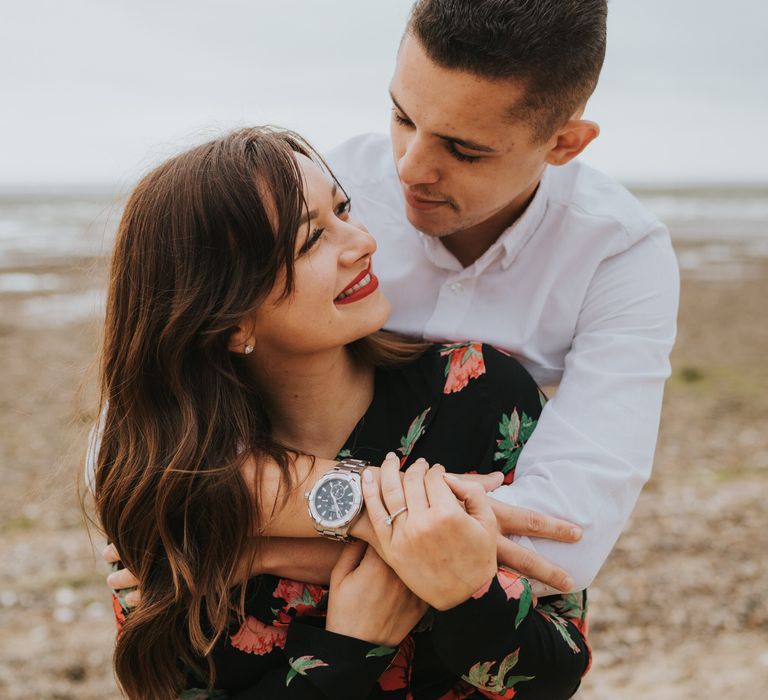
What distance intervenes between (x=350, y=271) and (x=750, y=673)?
3640 millimetres

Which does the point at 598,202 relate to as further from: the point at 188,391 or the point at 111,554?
the point at 111,554

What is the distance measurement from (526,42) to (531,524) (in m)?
1.57

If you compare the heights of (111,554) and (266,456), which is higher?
(266,456)

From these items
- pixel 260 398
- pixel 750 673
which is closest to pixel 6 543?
pixel 260 398

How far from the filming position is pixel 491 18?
272 cm

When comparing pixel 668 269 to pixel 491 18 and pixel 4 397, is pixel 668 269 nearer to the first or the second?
pixel 491 18

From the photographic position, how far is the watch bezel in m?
2.21

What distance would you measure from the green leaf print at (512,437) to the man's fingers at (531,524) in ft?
0.79

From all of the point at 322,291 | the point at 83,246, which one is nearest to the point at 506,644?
the point at 322,291

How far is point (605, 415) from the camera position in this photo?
8.25 ft

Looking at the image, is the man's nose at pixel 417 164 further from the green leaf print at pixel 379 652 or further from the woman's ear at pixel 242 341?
the green leaf print at pixel 379 652

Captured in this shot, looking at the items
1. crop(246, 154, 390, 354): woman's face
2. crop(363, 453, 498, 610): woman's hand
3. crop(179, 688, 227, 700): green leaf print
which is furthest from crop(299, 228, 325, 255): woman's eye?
crop(179, 688, 227, 700): green leaf print

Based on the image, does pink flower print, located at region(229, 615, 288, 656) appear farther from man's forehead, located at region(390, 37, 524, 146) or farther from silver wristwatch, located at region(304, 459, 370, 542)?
man's forehead, located at region(390, 37, 524, 146)

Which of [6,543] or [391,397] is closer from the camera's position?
[391,397]
